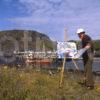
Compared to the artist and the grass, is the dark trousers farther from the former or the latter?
the grass

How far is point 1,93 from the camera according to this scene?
1162cm

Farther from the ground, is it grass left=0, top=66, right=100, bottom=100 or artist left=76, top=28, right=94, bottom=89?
artist left=76, top=28, right=94, bottom=89

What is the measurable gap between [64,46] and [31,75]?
1.99 m

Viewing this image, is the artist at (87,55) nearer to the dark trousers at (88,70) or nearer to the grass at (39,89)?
the dark trousers at (88,70)

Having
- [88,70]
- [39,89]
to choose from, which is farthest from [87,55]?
[39,89]

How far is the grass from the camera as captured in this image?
11.8 metres

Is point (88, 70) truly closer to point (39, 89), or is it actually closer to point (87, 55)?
point (87, 55)

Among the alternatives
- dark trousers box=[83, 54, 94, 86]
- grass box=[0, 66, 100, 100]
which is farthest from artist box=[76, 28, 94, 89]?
grass box=[0, 66, 100, 100]

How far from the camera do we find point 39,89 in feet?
43.1

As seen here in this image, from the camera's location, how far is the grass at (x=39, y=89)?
38.6ft

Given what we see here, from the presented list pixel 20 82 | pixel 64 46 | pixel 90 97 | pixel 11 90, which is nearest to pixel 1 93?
pixel 11 90

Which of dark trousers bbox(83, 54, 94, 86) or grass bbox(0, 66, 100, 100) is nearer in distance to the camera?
grass bbox(0, 66, 100, 100)

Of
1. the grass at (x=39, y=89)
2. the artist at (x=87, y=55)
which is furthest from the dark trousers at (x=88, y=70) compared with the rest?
the grass at (x=39, y=89)

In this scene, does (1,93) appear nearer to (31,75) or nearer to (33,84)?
(33,84)
